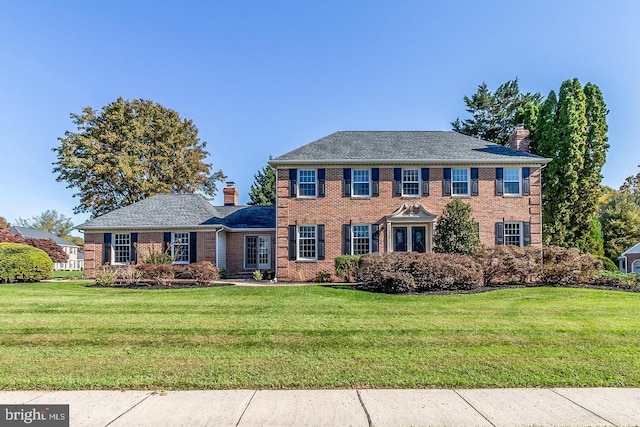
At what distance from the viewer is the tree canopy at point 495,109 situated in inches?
1395

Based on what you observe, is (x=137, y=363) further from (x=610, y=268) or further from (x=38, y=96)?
(x=610, y=268)

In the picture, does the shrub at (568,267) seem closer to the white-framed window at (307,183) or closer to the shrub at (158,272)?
the white-framed window at (307,183)

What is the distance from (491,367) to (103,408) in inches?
196

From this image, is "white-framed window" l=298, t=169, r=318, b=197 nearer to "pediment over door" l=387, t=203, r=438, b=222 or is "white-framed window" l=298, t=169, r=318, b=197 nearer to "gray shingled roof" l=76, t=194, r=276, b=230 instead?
"gray shingled roof" l=76, t=194, r=276, b=230

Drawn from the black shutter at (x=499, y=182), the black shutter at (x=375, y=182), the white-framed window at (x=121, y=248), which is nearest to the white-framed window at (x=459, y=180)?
the black shutter at (x=499, y=182)

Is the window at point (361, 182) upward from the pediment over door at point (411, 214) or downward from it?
upward

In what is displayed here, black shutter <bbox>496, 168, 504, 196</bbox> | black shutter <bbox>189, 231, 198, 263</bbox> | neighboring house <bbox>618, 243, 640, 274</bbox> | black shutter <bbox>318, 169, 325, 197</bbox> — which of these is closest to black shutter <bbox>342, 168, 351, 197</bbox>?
black shutter <bbox>318, 169, 325, 197</bbox>

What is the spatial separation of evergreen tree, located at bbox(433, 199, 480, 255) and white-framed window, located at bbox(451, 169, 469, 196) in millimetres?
2535

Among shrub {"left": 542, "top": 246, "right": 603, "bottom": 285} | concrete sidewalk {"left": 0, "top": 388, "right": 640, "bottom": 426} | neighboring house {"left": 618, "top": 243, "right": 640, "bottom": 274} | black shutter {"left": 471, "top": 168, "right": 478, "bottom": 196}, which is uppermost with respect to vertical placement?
black shutter {"left": 471, "top": 168, "right": 478, "bottom": 196}

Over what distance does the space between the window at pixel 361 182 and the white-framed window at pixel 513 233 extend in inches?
265

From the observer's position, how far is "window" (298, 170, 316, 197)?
60.6ft

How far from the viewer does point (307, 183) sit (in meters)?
18.5

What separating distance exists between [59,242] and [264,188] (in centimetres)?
4095

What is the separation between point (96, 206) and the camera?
31.0 meters
